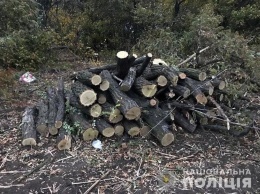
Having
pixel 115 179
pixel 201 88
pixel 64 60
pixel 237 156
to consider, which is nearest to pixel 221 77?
pixel 201 88

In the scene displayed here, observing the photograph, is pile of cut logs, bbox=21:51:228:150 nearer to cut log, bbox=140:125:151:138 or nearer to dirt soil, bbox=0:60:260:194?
cut log, bbox=140:125:151:138

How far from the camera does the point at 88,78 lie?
4.82m

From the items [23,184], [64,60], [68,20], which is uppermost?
[68,20]

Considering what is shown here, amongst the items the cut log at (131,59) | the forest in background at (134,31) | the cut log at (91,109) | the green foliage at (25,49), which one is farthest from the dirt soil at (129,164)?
the green foliage at (25,49)

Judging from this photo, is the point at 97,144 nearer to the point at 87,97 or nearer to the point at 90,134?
the point at 90,134

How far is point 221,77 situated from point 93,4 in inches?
215

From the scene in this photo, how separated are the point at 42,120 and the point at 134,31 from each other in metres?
5.79

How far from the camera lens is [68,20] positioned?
1023 centimetres

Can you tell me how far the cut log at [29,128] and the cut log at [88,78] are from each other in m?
0.93

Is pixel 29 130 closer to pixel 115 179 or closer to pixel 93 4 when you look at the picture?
pixel 115 179

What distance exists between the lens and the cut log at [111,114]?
14.9 feet

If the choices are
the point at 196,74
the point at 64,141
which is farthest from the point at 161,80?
the point at 64,141

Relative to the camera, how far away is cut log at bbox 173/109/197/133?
491cm

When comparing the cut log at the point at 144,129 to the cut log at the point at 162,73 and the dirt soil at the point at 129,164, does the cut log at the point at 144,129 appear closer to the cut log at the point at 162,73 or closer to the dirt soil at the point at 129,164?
the dirt soil at the point at 129,164
